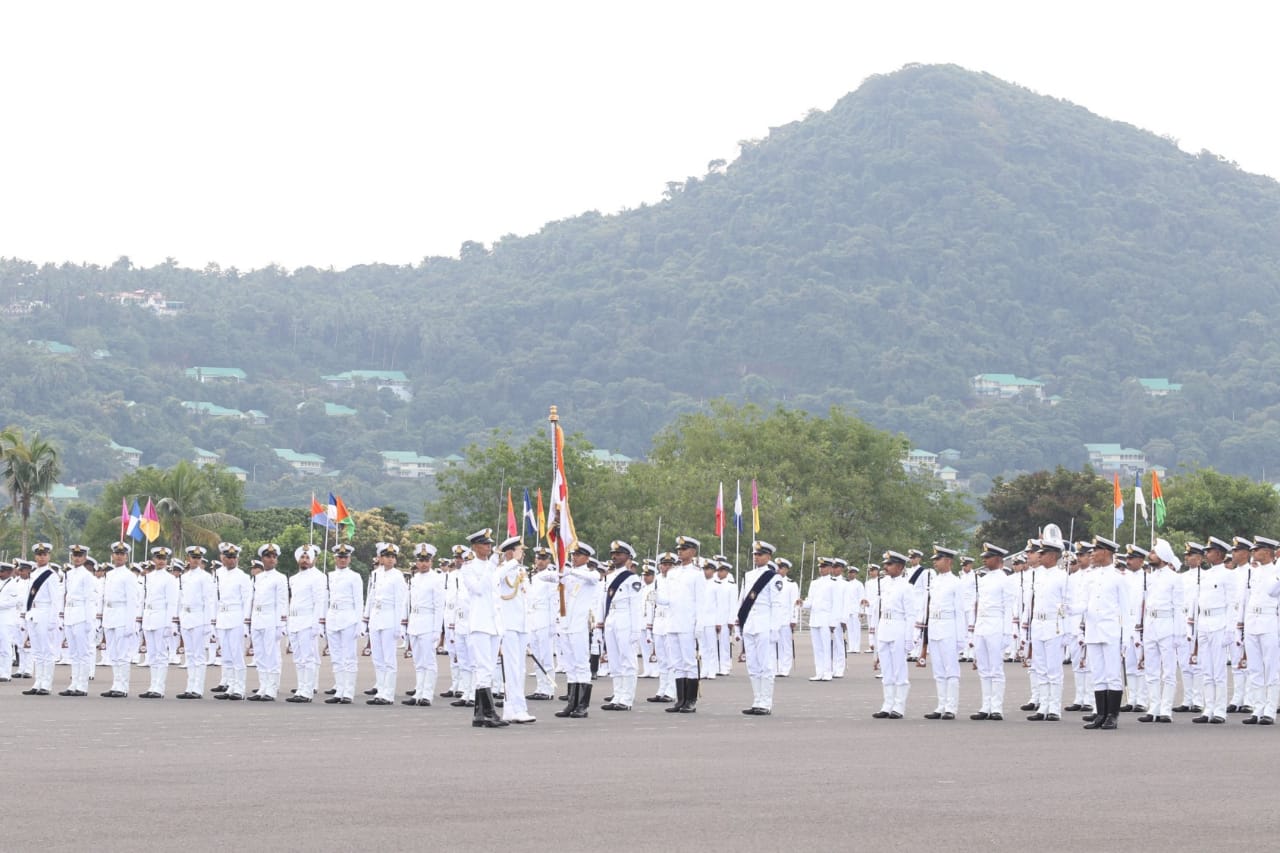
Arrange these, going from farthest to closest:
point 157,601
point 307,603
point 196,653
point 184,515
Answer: point 184,515 → point 157,601 → point 196,653 → point 307,603

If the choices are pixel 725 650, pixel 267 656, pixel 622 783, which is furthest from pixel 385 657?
pixel 725 650

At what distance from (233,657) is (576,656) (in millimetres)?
5099

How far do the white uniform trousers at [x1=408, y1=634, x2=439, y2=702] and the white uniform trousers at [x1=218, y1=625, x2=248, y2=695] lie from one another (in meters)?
2.15

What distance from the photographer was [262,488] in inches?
7648

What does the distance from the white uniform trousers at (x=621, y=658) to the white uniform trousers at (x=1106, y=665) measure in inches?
202

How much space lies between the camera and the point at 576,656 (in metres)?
21.1

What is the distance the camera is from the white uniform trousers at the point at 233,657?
23.9 m

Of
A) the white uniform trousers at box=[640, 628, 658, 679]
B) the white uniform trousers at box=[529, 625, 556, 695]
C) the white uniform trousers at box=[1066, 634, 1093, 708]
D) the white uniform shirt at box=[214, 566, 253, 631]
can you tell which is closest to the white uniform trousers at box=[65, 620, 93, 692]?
the white uniform shirt at box=[214, 566, 253, 631]

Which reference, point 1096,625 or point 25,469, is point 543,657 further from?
point 25,469

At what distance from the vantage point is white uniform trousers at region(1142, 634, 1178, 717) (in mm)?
21047

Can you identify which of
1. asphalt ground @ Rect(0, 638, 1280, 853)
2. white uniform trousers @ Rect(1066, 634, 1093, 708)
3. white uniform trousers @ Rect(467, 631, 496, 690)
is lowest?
asphalt ground @ Rect(0, 638, 1280, 853)

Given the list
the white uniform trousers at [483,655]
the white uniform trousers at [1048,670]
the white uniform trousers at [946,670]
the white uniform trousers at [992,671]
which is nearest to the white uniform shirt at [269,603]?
the white uniform trousers at [483,655]

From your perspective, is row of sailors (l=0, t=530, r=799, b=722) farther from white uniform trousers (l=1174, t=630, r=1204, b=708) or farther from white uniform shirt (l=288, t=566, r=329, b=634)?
white uniform trousers (l=1174, t=630, r=1204, b=708)

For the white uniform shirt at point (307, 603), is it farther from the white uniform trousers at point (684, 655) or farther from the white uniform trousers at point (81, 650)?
the white uniform trousers at point (684, 655)
